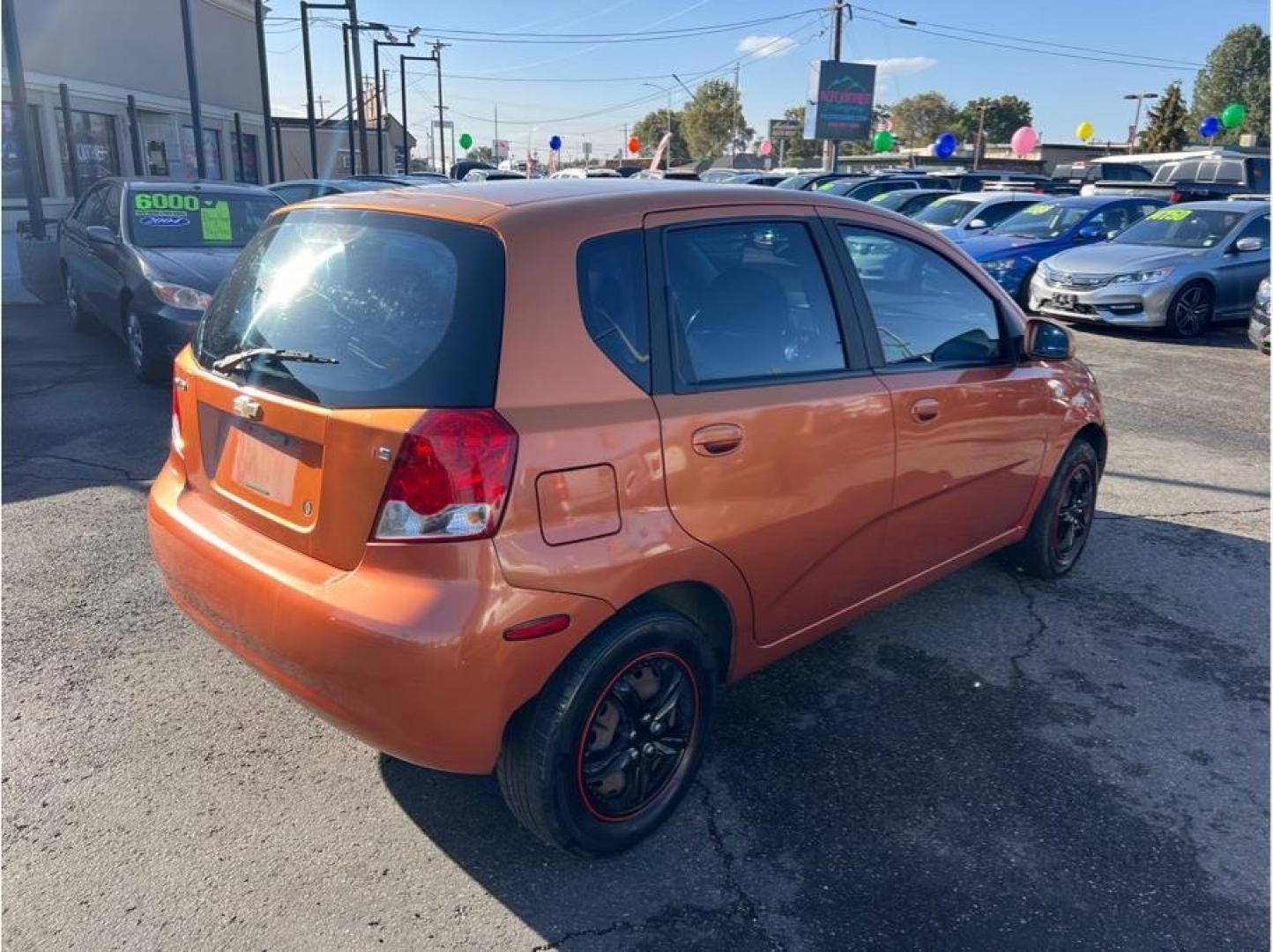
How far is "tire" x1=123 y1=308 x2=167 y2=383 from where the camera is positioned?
24.4ft

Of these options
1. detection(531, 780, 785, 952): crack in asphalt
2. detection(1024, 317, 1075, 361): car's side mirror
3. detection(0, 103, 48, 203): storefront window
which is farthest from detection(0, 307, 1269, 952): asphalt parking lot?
detection(0, 103, 48, 203): storefront window

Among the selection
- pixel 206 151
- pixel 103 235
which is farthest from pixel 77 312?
pixel 206 151

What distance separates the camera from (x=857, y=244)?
10.9 feet

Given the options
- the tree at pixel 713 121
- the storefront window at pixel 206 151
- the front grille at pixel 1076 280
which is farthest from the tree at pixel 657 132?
the front grille at pixel 1076 280

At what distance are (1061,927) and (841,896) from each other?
556mm

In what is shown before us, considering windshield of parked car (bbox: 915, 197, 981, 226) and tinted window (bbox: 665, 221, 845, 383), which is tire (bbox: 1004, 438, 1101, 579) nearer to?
tinted window (bbox: 665, 221, 845, 383)

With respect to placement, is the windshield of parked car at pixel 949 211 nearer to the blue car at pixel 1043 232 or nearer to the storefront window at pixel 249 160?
the blue car at pixel 1043 232

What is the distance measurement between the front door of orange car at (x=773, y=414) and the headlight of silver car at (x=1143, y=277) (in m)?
9.73

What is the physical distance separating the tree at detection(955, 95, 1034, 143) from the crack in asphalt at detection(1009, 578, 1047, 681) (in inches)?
3492

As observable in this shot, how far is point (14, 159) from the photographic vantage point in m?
17.7

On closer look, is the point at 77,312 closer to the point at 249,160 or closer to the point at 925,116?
the point at 249,160

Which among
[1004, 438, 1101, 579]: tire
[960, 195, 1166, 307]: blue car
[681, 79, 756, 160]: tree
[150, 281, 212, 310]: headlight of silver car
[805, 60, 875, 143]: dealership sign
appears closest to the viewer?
[1004, 438, 1101, 579]: tire

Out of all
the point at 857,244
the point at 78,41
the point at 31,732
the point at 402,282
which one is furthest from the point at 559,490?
the point at 78,41

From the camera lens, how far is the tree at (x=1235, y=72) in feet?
243
